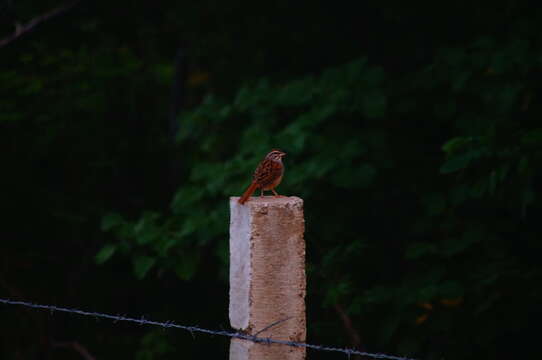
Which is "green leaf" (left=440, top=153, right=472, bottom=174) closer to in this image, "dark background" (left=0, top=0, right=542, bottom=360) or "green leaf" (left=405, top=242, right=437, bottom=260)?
"dark background" (left=0, top=0, right=542, bottom=360)

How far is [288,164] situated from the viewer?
5.63m

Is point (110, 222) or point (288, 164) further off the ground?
point (288, 164)

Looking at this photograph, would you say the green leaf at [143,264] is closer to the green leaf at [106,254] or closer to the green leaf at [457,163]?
the green leaf at [106,254]

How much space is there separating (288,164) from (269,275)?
11.1ft

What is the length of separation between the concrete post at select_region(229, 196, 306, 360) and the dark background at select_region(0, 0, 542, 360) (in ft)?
6.89

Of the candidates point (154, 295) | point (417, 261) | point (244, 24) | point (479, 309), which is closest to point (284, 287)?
point (479, 309)

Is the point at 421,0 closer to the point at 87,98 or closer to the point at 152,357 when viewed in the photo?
the point at 87,98

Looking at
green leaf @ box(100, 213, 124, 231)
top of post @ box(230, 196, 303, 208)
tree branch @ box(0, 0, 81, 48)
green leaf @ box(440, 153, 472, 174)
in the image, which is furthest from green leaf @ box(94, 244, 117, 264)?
top of post @ box(230, 196, 303, 208)

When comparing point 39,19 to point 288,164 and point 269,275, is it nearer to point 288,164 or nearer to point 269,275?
point 288,164

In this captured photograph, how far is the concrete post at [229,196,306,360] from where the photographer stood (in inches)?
88.9

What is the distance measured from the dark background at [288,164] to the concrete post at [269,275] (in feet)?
6.89

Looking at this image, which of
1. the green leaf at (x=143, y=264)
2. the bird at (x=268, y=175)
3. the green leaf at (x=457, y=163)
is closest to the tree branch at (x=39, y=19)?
the green leaf at (x=143, y=264)

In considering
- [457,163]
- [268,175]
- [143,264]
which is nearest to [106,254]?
[143,264]

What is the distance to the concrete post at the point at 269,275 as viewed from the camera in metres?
2.26
